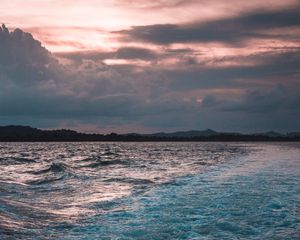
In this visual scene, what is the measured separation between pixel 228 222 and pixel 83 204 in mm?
7945

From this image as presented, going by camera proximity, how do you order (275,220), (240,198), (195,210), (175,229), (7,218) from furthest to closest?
(240,198)
(195,210)
(7,218)
(275,220)
(175,229)

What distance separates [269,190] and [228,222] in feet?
27.9

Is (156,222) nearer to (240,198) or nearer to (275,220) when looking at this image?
(275,220)

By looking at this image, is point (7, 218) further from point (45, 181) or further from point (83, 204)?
point (45, 181)

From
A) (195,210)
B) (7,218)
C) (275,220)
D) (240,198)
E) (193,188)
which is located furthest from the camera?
(193,188)

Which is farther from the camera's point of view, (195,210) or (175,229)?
(195,210)

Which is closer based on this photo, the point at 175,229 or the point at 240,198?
the point at 175,229

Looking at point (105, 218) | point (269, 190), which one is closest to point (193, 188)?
point (269, 190)

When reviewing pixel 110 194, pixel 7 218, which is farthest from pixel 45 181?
pixel 7 218

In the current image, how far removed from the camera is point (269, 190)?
71.9ft

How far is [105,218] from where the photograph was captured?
51.2 feet

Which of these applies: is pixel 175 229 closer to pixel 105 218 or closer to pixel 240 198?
pixel 105 218

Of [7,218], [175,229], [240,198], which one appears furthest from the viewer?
[240,198]

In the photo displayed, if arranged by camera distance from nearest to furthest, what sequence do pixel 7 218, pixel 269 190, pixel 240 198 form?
1. pixel 7 218
2. pixel 240 198
3. pixel 269 190
